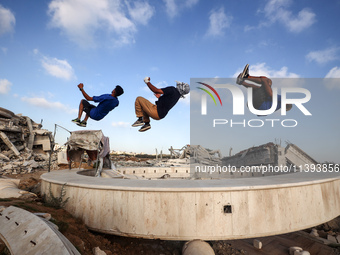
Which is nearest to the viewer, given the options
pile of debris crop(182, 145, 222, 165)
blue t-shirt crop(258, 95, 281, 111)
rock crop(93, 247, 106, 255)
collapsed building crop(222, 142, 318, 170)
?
rock crop(93, 247, 106, 255)

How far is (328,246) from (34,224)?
9440 mm

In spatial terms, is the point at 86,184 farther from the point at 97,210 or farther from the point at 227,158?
the point at 227,158

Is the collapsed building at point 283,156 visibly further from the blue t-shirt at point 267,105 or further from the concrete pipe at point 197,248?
the concrete pipe at point 197,248

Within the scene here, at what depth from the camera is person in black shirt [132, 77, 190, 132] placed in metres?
11.3

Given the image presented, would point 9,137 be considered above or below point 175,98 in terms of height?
below

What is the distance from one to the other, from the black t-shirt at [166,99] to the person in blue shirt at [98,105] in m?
2.74

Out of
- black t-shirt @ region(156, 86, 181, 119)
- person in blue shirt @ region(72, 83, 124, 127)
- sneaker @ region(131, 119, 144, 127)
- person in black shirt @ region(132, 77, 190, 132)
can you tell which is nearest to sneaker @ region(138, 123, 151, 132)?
person in black shirt @ region(132, 77, 190, 132)

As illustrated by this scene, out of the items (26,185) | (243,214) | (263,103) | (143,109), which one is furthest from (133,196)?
(263,103)

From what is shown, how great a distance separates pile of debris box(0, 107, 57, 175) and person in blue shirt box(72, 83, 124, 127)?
805cm

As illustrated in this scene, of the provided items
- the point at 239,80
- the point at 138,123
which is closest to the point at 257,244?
the point at 138,123

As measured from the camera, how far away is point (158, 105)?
1135 cm

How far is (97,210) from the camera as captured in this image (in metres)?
5.70

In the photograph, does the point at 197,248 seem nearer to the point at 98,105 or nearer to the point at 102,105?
the point at 102,105

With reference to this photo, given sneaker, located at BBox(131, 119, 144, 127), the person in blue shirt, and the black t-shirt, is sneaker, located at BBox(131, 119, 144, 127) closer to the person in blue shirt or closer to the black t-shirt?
the black t-shirt
